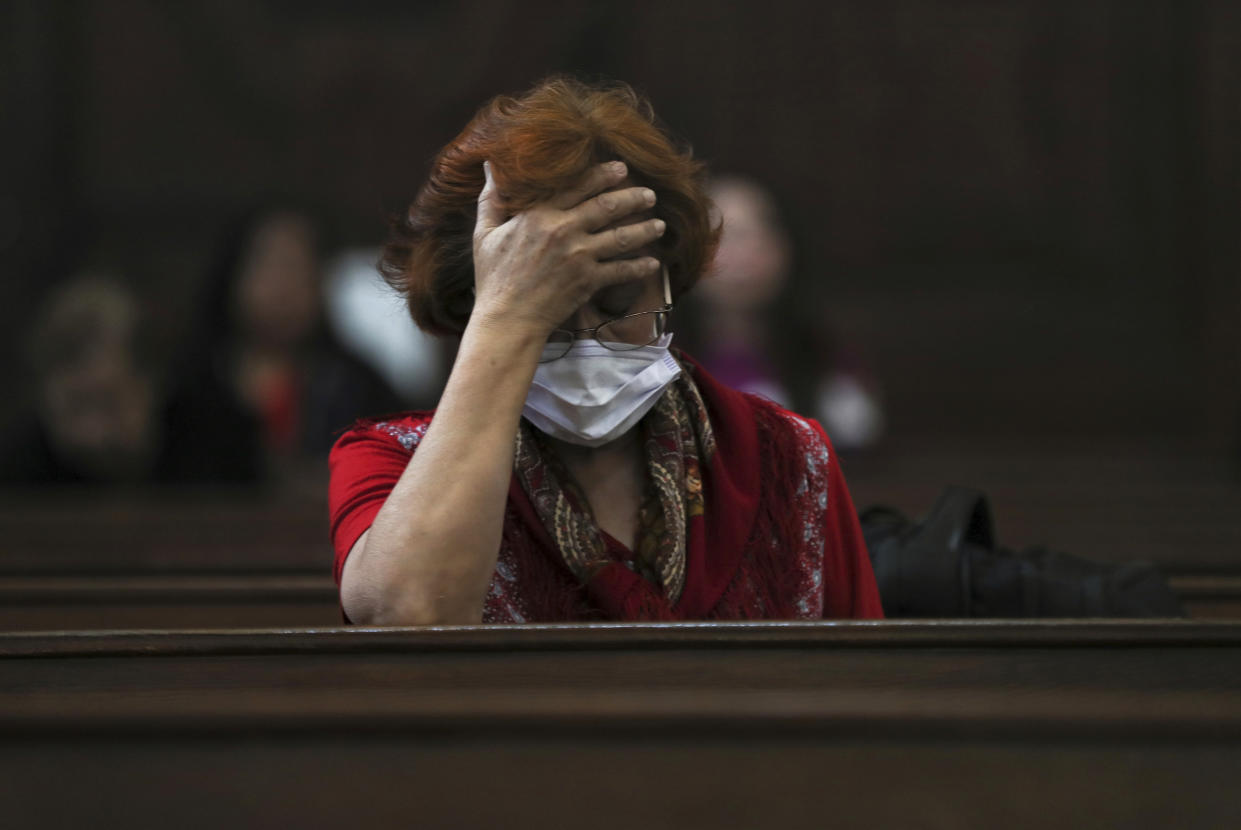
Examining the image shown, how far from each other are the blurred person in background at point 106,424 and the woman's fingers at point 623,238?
2.23 meters

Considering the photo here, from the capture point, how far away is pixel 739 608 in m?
1.47

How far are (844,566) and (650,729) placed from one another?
0.55m

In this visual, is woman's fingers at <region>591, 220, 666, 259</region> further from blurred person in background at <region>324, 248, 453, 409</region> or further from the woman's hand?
blurred person in background at <region>324, 248, 453, 409</region>

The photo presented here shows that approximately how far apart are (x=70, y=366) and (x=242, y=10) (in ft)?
9.10

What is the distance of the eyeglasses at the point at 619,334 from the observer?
146cm

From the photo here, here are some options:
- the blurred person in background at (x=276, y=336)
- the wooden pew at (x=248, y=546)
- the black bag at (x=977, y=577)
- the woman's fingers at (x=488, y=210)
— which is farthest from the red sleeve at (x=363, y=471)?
the blurred person in background at (x=276, y=336)

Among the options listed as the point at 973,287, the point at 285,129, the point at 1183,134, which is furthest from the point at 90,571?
the point at 1183,134

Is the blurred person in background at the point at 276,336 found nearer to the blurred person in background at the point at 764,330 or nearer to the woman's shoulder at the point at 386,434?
the blurred person in background at the point at 764,330

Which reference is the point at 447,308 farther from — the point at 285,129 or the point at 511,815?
the point at 285,129

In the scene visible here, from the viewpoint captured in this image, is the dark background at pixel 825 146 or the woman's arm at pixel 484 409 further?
the dark background at pixel 825 146

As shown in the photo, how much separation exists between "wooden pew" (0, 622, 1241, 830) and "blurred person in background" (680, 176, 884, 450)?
2051mm

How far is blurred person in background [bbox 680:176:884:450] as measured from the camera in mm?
3195

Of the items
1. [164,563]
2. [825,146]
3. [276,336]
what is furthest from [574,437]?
[825,146]

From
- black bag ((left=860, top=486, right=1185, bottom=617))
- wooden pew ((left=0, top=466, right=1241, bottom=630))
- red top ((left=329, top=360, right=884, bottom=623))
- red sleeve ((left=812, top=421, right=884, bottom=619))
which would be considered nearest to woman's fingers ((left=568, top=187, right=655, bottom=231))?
red top ((left=329, top=360, right=884, bottom=623))
